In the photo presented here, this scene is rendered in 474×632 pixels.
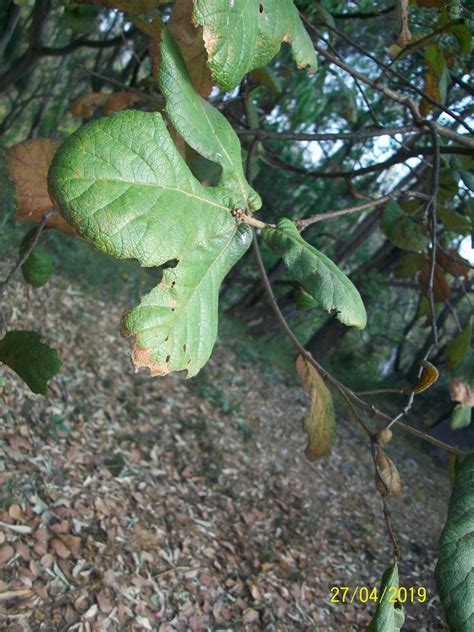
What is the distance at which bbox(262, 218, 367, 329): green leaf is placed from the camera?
61cm

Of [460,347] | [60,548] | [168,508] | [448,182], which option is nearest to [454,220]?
[448,182]

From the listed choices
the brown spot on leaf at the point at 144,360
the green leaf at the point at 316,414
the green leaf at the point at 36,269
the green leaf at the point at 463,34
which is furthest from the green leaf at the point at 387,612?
the green leaf at the point at 463,34

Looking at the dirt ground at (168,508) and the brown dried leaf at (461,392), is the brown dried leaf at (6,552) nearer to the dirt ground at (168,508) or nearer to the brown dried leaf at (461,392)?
the dirt ground at (168,508)

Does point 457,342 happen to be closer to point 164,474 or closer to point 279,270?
point 164,474

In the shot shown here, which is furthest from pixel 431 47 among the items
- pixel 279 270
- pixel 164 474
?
pixel 279 270

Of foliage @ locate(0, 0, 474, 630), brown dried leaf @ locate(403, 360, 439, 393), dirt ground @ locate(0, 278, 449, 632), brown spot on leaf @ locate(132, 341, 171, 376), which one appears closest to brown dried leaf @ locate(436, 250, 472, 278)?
foliage @ locate(0, 0, 474, 630)

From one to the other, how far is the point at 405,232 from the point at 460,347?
0.31 meters

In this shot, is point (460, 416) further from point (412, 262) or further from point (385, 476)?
point (412, 262)

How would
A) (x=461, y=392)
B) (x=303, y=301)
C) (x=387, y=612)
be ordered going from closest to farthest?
(x=387, y=612)
(x=303, y=301)
(x=461, y=392)

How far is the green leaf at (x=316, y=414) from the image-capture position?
99 cm

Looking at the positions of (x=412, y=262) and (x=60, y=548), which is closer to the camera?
(x=412, y=262)

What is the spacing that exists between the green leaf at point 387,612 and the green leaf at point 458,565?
94mm

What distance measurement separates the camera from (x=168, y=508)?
2.56m

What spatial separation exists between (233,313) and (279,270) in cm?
73
